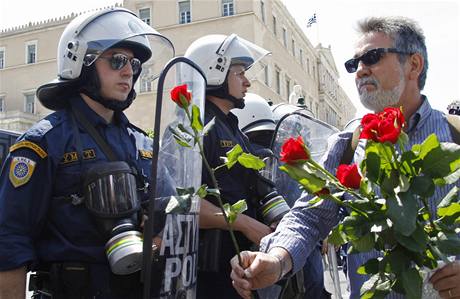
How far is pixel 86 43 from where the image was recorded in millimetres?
2402

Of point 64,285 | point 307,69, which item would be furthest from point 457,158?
point 307,69

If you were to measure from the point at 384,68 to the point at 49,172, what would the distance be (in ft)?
4.75

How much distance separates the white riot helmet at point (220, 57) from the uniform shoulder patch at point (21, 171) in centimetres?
132

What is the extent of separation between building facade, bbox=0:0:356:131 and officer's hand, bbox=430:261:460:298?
25800 millimetres

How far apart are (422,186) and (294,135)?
7.60 feet

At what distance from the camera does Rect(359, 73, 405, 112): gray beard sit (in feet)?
6.97

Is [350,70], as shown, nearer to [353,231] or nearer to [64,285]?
[353,231]

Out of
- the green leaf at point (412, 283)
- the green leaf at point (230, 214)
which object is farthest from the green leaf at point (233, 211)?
the green leaf at point (412, 283)

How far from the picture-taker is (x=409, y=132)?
2.06 metres

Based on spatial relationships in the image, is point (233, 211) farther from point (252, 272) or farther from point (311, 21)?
point (311, 21)

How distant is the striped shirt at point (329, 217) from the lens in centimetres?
184

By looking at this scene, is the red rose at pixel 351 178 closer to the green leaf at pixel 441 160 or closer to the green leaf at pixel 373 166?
the green leaf at pixel 373 166

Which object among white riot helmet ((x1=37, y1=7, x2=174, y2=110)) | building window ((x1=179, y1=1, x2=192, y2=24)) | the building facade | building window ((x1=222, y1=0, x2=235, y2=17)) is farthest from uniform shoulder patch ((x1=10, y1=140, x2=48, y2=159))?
building window ((x1=179, y1=1, x2=192, y2=24))

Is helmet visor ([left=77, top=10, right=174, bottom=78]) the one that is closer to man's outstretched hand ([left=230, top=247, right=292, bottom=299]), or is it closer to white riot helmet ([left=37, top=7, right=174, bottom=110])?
white riot helmet ([left=37, top=7, right=174, bottom=110])
